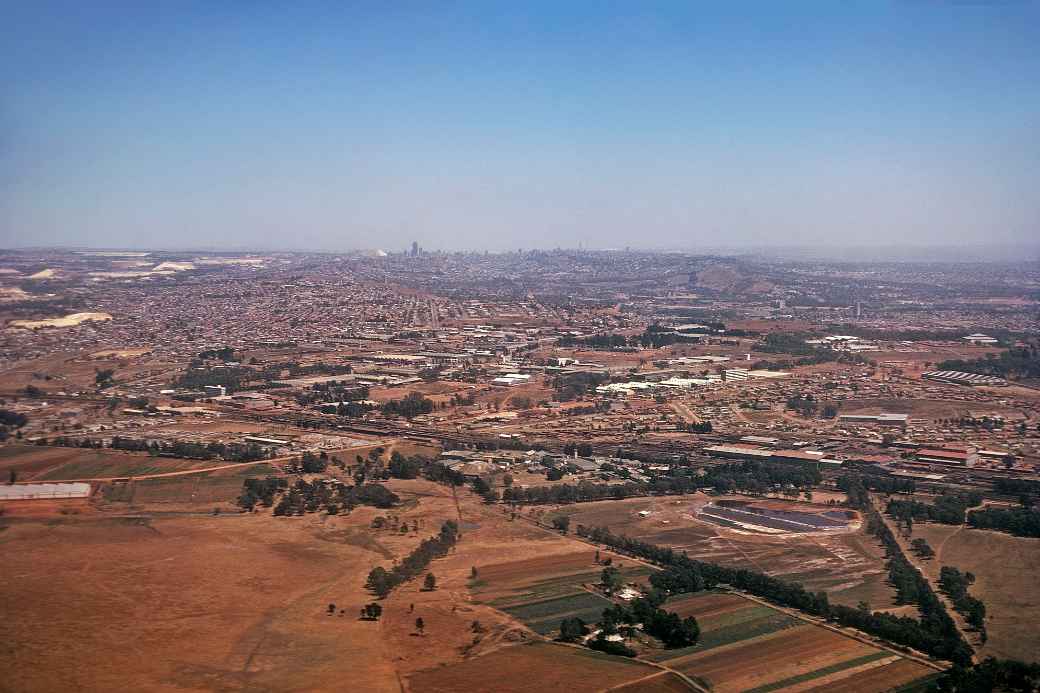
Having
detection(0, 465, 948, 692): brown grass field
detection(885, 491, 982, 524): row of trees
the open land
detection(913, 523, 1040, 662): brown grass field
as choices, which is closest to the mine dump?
the open land

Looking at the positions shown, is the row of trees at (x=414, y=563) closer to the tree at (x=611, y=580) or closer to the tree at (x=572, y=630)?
the tree at (x=611, y=580)

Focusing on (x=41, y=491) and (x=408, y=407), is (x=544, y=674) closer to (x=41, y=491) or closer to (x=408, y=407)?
(x=41, y=491)

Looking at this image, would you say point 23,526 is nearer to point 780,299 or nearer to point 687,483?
point 687,483

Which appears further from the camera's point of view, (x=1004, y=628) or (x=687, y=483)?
(x=687, y=483)

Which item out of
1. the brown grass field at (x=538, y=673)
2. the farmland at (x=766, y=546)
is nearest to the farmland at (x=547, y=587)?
the brown grass field at (x=538, y=673)

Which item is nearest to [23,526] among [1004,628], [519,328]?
[1004,628]

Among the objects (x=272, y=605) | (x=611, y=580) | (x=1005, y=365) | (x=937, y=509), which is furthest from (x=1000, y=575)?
(x=1005, y=365)
